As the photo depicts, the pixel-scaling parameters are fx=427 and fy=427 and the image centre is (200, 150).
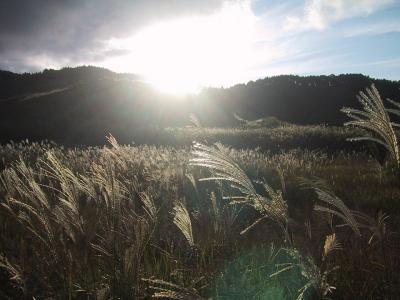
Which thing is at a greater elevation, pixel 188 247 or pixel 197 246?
pixel 197 246

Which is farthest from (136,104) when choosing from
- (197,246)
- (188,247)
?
(197,246)

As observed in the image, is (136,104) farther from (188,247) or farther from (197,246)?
(197,246)

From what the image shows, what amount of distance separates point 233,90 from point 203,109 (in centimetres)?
776

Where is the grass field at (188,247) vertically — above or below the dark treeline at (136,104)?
below

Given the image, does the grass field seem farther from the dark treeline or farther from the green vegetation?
the dark treeline

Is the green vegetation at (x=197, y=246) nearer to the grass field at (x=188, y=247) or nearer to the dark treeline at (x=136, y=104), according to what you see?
the grass field at (x=188, y=247)

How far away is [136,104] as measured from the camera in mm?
34750

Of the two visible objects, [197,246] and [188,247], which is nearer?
[197,246]

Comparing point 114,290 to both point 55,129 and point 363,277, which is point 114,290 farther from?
point 55,129

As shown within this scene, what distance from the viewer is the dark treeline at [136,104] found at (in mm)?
28000

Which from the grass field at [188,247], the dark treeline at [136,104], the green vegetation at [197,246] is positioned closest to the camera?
the green vegetation at [197,246]

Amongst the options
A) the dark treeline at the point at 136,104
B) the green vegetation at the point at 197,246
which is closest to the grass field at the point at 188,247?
the green vegetation at the point at 197,246

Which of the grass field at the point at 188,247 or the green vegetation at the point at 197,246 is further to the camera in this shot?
the grass field at the point at 188,247

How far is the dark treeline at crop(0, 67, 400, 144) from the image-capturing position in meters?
28.0
